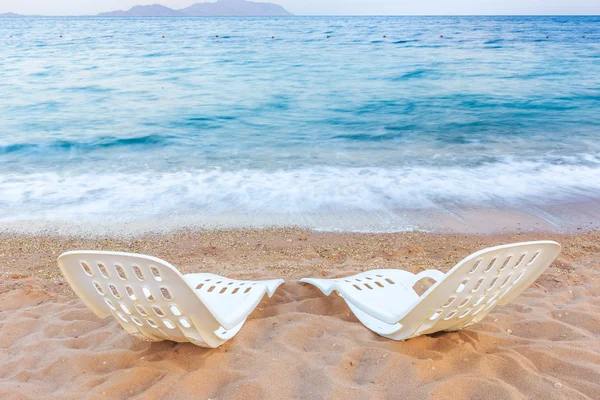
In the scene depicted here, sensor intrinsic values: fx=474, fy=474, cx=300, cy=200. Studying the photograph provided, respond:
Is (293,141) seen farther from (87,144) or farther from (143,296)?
(143,296)

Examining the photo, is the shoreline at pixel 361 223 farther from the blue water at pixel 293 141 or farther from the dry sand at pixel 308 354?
the dry sand at pixel 308 354

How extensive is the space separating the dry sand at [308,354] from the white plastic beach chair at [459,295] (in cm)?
13

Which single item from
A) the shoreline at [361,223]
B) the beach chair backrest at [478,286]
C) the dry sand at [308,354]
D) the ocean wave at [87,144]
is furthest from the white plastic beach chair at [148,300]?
the ocean wave at [87,144]

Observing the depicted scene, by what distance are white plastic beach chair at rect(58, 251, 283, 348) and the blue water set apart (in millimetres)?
3267

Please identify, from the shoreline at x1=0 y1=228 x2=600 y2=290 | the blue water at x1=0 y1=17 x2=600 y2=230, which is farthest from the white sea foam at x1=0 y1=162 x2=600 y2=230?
the shoreline at x1=0 y1=228 x2=600 y2=290

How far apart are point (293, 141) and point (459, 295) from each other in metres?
8.42

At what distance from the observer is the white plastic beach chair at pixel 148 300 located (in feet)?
6.92

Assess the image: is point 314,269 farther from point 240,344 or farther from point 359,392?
point 359,392

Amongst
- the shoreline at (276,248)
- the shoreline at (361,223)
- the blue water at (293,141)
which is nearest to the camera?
the shoreline at (276,248)

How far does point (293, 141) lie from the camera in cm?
1052

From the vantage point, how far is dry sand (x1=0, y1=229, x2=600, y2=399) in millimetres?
2322

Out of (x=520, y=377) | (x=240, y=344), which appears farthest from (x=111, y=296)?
(x=520, y=377)

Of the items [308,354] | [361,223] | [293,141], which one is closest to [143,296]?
[308,354]

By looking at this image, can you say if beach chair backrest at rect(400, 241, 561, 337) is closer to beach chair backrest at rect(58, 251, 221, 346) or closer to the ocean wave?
beach chair backrest at rect(58, 251, 221, 346)
